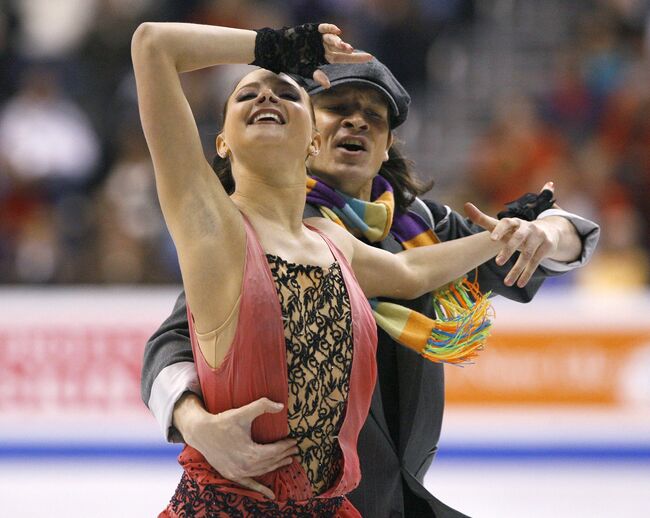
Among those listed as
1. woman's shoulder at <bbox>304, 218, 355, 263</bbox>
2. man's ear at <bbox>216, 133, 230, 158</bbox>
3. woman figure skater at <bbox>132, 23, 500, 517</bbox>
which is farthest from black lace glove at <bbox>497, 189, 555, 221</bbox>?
man's ear at <bbox>216, 133, 230, 158</bbox>

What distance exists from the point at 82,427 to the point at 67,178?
2.31 metres

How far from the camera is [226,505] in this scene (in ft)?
6.90

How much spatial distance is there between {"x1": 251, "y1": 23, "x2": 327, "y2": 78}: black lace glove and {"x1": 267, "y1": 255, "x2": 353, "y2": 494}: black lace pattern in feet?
1.22

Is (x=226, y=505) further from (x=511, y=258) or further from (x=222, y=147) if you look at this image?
(x=511, y=258)

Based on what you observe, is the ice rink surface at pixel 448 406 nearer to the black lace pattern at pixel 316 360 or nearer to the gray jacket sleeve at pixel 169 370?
the gray jacket sleeve at pixel 169 370

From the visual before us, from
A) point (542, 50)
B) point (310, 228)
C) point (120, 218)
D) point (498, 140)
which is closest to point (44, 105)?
point (120, 218)

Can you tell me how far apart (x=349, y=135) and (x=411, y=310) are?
20.3 inches

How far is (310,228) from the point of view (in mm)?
2424

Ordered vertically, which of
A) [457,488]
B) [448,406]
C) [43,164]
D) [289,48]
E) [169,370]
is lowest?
[457,488]

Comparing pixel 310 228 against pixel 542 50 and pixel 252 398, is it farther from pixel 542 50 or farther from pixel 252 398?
pixel 542 50

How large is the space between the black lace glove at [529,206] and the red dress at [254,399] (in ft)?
2.56

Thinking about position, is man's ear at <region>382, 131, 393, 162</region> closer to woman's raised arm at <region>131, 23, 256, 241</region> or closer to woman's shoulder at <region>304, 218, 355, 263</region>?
woman's shoulder at <region>304, 218, 355, 263</region>

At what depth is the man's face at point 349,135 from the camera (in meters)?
2.86

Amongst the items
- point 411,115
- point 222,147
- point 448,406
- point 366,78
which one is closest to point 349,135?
point 366,78
